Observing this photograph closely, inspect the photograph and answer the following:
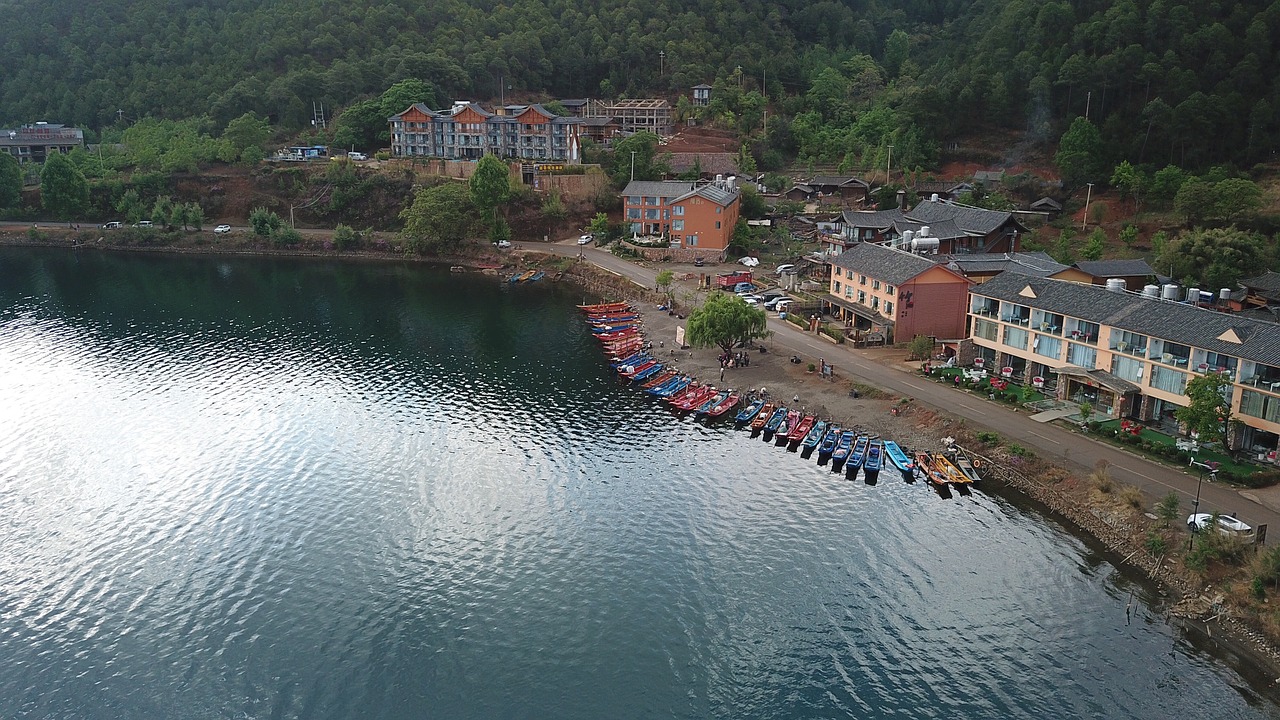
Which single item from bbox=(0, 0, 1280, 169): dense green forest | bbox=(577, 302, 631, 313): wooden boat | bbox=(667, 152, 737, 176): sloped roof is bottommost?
bbox=(577, 302, 631, 313): wooden boat

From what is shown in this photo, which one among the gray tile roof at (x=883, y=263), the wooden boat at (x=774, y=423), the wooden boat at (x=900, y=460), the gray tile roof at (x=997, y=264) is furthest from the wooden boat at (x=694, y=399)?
the gray tile roof at (x=997, y=264)

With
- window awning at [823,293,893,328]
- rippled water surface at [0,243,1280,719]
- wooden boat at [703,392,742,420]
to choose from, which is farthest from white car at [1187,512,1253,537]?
window awning at [823,293,893,328]

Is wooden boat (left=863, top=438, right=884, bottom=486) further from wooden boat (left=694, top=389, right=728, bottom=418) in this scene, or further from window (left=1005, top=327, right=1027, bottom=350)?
window (left=1005, top=327, right=1027, bottom=350)

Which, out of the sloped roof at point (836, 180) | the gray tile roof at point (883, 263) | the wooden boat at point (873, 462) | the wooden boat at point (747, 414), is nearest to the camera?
the wooden boat at point (873, 462)

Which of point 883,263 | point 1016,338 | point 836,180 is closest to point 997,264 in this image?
point 883,263

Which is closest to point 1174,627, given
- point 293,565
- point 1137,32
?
point 293,565

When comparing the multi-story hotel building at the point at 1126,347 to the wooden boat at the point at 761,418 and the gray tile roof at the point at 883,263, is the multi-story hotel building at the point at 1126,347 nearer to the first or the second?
the gray tile roof at the point at 883,263

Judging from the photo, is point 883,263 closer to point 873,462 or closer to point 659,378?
point 659,378
